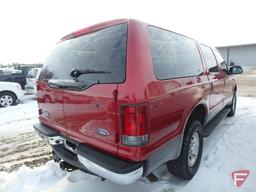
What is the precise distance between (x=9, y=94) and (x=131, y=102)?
29.6ft

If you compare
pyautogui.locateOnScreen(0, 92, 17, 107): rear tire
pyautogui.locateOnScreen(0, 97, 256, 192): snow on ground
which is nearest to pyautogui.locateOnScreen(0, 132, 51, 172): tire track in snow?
pyautogui.locateOnScreen(0, 97, 256, 192): snow on ground

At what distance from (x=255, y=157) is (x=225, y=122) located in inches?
79.6

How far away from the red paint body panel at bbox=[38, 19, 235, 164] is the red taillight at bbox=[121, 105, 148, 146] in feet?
0.15

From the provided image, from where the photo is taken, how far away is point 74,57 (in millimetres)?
2553

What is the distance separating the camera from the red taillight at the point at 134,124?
191cm

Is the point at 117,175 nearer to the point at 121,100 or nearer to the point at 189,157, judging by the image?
the point at 121,100

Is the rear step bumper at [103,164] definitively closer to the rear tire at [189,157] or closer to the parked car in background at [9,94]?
the rear tire at [189,157]

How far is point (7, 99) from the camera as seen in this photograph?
9.33 metres

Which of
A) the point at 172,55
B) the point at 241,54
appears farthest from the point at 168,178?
the point at 241,54

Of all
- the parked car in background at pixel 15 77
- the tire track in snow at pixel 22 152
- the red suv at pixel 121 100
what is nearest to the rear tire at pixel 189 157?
the red suv at pixel 121 100

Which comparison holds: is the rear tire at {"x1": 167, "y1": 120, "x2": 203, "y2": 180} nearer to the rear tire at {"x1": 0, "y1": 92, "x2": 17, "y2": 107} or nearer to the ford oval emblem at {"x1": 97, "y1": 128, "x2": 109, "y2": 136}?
the ford oval emblem at {"x1": 97, "y1": 128, "x2": 109, "y2": 136}

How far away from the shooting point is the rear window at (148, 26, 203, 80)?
7.34ft

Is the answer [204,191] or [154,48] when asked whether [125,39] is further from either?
[204,191]

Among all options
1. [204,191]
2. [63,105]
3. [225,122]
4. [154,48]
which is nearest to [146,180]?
[204,191]
